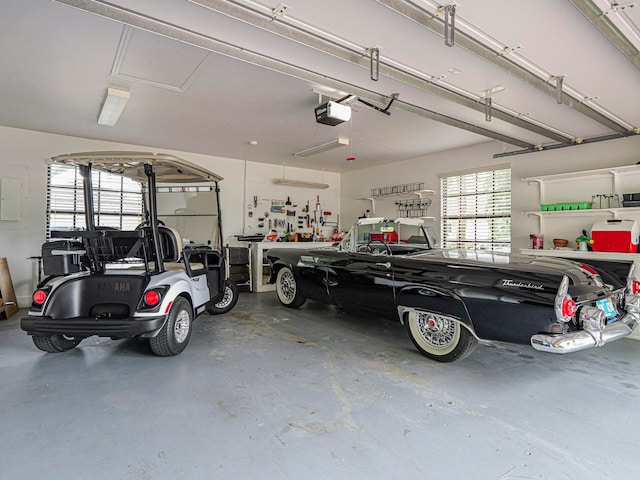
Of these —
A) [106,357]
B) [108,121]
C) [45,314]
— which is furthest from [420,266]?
[108,121]

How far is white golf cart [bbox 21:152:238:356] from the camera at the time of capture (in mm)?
2904

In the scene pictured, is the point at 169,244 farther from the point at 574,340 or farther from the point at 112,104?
the point at 574,340

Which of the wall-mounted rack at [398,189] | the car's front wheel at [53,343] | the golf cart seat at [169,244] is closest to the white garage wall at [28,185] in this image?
the car's front wheel at [53,343]

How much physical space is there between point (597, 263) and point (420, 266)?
156 cm

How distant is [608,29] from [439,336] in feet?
8.15

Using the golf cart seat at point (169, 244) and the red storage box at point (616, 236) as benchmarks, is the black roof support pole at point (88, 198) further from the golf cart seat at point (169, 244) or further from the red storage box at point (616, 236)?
the red storage box at point (616, 236)

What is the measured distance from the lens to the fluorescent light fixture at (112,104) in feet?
12.4

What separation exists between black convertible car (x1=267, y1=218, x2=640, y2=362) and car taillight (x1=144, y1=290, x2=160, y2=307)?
189cm

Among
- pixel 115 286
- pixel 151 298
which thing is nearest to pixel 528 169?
pixel 151 298

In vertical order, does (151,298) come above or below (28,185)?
below

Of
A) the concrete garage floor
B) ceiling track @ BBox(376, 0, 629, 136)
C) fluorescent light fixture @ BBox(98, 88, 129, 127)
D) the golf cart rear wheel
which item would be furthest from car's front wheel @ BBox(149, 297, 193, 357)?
ceiling track @ BBox(376, 0, 629, 136)

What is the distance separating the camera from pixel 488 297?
2.62 m

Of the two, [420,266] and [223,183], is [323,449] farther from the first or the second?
[223,183]

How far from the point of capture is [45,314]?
297 centimetres
